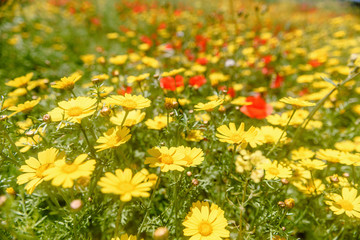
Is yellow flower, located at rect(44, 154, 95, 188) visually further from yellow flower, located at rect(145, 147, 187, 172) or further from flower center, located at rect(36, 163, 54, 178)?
yellow flower, located at rect(145, 147, 187, 172)

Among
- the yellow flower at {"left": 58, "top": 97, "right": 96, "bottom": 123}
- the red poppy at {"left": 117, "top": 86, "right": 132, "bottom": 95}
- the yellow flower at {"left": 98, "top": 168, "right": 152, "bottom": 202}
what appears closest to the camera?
the yellow flower at {"left": 98, "top": 168, "right": 152, "bottom": 202}

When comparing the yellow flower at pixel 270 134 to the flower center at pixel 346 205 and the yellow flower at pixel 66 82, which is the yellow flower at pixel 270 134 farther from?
the yellow flower at pixel 66 82

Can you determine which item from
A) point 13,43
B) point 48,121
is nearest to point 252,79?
point 48,121

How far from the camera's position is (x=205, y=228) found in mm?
1042

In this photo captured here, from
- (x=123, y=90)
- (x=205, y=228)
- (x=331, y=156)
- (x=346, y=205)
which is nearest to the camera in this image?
(x=205, y=228)

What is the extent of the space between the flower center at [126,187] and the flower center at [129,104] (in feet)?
1.26

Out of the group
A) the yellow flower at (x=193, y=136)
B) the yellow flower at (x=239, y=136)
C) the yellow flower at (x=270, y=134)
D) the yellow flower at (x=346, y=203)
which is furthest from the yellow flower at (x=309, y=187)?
the yellow flower at (x=193, y=136)

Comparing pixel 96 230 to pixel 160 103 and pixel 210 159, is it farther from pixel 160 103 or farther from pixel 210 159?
pixel 160 103

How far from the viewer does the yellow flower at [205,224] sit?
101cm

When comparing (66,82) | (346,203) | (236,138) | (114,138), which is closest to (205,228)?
(236,138)

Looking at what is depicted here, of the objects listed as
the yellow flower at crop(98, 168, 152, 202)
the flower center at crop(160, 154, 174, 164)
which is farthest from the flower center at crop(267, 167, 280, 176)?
the yellow flower at crop(98, 168, 152, 202)

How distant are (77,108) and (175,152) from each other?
0.52 m

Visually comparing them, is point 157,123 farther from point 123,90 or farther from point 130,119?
point 123,90

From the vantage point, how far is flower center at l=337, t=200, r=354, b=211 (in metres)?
1.24
